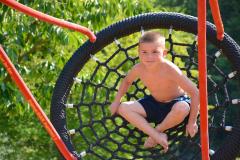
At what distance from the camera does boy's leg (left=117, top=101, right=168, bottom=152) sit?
312 centimetres

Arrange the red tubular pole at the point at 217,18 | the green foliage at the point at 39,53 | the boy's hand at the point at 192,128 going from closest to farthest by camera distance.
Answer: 1. the red tubular pole at the point at 217,18
2. the boy's hand at the point at 192,128
3. the green foliage at the point at 39,53

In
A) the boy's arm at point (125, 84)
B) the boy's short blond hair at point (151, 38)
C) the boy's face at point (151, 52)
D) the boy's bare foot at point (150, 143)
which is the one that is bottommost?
the boy's bare foot at point (150, 143)

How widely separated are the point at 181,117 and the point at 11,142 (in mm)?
4221

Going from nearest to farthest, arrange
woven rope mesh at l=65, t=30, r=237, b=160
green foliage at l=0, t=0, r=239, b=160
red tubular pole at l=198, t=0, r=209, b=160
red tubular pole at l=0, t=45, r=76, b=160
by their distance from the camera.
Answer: red tubular pole at l=198, t=0, r=209, b=160
red tubular pole at l=0, t=45, r=76, b=160
woven rope mesh at l=65, t=30, r=237, b=160
green foliage at l=0, t=0, r=239, b=160

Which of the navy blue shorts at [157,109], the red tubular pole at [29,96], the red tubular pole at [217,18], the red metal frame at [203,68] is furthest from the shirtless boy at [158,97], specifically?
the red metal frame at [203,68]

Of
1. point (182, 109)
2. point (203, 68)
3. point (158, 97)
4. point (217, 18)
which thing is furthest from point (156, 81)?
point (203, 68)

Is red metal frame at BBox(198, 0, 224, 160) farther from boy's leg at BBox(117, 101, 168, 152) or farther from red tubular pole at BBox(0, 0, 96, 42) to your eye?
red tubular pole at BBox(0, 0, 96, 42)

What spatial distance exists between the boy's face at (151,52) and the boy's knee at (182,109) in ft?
0.77

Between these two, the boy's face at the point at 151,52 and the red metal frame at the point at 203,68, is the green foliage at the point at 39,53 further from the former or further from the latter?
the red metal frame at the point at 203,68

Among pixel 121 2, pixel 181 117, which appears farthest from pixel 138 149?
pixel 121 2

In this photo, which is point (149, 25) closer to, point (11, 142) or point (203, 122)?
point (203, 122)

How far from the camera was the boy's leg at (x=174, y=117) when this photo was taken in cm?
313

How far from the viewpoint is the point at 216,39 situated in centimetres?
317

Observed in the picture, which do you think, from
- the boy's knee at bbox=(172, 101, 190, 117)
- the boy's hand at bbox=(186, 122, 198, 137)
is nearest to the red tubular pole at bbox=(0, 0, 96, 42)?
the boy's knee at bbox=(172, 101, 190, 117)
